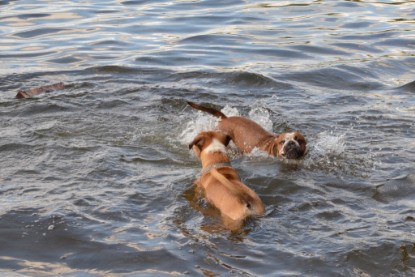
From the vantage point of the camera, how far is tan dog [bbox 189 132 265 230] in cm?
640

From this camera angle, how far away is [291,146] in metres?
8.32

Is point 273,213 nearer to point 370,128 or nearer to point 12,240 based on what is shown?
point 12,240

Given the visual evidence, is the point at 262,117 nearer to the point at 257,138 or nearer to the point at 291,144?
the point at 257,138

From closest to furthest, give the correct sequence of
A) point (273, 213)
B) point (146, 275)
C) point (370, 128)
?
point (146, 275) < point (273, 213) < point (370, 128)

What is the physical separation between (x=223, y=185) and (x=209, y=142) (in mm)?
1096

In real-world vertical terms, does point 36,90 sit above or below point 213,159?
above

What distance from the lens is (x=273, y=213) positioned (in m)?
6.60

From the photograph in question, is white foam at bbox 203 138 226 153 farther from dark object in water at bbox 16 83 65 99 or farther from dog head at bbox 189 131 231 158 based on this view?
dark object in water at bbox 16 83 65 99

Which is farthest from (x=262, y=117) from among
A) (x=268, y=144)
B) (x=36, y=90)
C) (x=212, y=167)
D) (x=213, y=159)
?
(x=36, y=90)

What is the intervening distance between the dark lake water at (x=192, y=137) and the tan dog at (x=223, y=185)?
12 cm

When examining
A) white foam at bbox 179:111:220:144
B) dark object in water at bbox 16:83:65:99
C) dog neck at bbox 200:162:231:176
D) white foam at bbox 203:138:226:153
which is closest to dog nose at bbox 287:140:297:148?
white foam at bbox 203:138:226:153

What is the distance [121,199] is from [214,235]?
1150mm

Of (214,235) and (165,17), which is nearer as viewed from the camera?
(214,235)

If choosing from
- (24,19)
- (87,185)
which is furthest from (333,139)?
(24,19)
